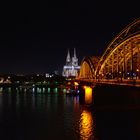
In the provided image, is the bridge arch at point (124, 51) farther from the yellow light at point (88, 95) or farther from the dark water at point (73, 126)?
the dark water at point (73, 126)

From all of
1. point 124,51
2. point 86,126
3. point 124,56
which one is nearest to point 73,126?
point 86,126

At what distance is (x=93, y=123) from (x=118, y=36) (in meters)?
13.9

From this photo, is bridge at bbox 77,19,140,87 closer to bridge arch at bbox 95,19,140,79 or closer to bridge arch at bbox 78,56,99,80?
bridge arch at bbox 95,19,140,79

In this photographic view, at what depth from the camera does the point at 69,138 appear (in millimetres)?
42562

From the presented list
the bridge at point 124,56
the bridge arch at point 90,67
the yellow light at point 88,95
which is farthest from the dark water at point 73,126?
the bridge arch at point 90,67

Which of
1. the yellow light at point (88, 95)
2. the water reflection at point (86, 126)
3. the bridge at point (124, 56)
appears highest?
the bridge at point (124, 56)

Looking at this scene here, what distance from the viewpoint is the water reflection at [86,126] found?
43719mm

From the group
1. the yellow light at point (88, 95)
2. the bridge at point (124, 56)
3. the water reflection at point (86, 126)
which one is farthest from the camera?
the yellow light at point (88, 95)

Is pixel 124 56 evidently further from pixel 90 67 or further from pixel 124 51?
pixel 90 67

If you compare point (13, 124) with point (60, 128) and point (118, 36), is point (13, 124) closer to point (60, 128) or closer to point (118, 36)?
point (60, 128)

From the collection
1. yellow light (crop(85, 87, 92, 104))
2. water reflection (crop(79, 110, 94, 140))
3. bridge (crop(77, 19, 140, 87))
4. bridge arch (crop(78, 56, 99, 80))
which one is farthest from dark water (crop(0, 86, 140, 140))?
bridge arch (crop(78, 56, 99, 80))

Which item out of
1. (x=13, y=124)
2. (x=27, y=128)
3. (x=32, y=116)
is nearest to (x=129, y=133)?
(x=27, y=128)

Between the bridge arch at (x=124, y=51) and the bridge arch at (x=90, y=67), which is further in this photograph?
the bridge arch at (x=90, y=67)

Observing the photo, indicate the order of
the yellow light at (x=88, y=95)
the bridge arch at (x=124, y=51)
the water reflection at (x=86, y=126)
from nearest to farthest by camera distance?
the water reflection at (x=86, y=126)
the bridge arch at (x=124, y=51)
the yellow light at (x=88, y=95)
